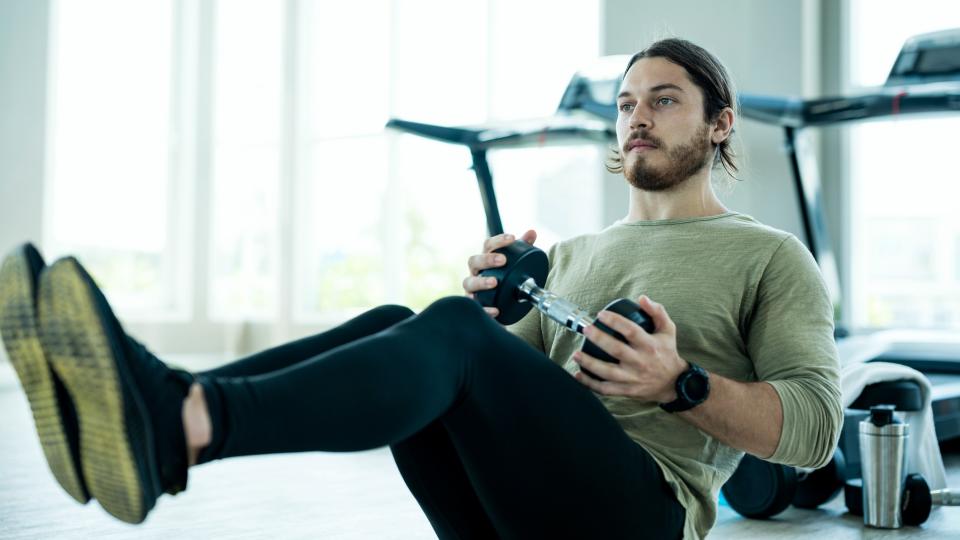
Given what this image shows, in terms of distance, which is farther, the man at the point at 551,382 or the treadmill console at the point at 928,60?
the treadmill console at the point at 928,60

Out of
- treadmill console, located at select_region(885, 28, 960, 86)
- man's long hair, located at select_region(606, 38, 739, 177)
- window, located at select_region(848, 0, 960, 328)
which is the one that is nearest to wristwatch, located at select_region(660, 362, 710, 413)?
man's long hair, located at select_region(606, 38, 739, 177)

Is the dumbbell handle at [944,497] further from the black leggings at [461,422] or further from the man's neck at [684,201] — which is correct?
the black leggings at [461,422]

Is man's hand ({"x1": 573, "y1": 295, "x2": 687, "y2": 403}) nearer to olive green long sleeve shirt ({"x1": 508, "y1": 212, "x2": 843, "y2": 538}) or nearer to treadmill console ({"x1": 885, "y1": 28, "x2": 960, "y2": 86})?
olive green long sleeve shirt ({"x1": 508, "y1": 212, "x2": 843, "y2": 538})

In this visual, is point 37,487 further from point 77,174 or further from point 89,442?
point 77,174

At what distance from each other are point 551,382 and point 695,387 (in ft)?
0.57

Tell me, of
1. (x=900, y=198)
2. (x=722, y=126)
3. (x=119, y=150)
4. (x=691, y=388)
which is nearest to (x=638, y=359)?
(x=691, y=388)

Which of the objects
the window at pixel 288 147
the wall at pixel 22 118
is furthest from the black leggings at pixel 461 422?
the wall at pixel 22 118

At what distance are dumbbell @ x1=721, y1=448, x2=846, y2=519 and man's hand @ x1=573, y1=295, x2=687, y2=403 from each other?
44.5 inches

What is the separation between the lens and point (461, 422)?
1050mm

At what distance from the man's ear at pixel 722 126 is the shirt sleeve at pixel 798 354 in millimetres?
252

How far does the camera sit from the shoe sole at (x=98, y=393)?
0.83 meters

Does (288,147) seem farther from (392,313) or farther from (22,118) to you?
(392,313)

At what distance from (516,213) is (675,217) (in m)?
3.50

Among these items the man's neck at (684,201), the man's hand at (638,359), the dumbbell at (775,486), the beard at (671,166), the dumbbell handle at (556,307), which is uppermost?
the beard at (671,166)
